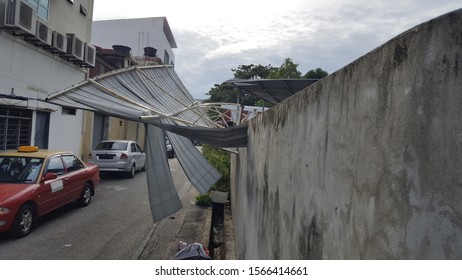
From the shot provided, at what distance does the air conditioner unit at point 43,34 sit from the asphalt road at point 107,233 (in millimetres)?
5479

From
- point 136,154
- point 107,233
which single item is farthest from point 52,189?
point 136,154

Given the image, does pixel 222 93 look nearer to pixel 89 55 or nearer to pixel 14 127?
pixel 89 55

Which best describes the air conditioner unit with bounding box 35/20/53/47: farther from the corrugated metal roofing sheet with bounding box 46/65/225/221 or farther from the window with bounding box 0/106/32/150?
the corrugated metal roofing sheet with bounding box 46/65/225/221

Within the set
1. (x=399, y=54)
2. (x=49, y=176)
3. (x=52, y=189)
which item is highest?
(x=399, y=54)

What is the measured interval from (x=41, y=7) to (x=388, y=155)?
541 inches

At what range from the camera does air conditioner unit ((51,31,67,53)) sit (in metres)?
12.4

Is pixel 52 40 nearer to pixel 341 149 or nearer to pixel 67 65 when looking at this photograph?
pixel 67 65

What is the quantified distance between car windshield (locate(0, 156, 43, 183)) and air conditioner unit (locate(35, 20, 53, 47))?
5.64m

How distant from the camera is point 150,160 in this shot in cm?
502

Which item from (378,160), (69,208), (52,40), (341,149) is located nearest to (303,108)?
(341,149)

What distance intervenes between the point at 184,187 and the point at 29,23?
688 cm

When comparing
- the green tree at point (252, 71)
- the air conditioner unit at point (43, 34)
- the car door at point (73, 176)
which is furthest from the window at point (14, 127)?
the green tree at point (252, 71)

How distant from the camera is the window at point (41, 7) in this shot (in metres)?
11.8

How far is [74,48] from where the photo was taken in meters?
13.6
